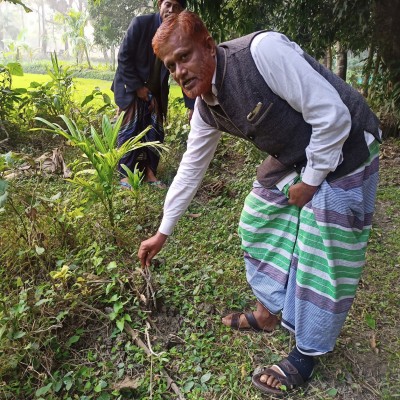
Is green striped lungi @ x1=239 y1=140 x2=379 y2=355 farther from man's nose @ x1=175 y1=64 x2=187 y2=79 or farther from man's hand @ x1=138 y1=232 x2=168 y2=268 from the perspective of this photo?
man's nose @ x1=175 y1=64 x2=187 y2=79

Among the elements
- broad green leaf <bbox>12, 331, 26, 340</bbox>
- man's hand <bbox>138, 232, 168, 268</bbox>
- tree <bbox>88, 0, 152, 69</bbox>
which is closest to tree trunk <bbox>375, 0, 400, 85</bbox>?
man's hand <bbox>138, 232, 168, 268</bbox>

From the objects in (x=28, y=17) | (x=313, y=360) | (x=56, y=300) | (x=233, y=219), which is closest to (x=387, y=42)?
(x=233, y=219)

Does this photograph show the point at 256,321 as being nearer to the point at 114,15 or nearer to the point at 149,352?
the point at 149,352

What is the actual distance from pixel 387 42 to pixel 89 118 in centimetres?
337

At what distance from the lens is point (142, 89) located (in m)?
3.30

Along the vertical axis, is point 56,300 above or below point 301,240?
below

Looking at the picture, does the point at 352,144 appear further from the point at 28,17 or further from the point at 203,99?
the point at 28,17

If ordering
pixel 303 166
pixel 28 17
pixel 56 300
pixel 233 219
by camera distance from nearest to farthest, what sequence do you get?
pixel 303 166 → pixel 56 300 → pixel 233 219 → pixel 28 17

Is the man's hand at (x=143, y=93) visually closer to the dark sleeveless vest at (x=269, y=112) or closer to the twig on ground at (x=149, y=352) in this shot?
the dark sleeveless vest at (x=269, y=112)

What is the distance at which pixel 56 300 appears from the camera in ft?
6.24

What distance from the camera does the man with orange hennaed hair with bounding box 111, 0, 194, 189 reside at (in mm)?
3129

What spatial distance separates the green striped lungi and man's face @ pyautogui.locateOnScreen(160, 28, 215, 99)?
581 mm

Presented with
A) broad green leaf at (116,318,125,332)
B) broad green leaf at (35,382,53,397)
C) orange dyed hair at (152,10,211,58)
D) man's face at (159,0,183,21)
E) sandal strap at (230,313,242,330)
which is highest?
man's face at (159,0,183,21)

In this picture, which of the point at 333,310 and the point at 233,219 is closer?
the point at 333,310
